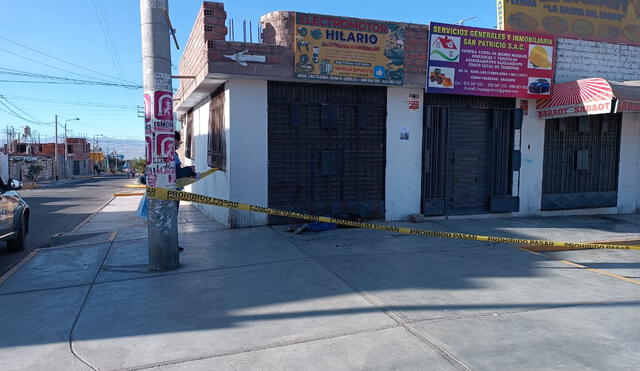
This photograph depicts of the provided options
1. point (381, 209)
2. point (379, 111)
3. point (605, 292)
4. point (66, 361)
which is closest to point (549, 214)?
point (381, 209)

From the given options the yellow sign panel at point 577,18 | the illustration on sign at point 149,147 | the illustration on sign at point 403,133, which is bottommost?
the illustration on sign at point 149,147

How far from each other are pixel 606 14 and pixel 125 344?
46.0ft

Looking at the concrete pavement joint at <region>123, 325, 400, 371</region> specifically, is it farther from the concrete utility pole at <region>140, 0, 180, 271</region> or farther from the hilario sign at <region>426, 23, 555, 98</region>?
the hilario sign at <region>426, 23, 555, 98</region>

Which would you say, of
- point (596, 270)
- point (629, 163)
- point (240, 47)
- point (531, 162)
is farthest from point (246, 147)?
point (629, 163)

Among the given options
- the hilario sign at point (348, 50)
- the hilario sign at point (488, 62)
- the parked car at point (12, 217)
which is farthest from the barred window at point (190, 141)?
the hilario sign at point (488, 62)

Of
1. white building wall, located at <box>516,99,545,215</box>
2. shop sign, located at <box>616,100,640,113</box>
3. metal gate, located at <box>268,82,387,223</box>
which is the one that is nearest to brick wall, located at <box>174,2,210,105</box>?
metal gate, located at <box>268,82,387,223</box>

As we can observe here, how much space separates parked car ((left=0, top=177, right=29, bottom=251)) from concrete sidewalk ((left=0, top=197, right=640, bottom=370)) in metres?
0.73

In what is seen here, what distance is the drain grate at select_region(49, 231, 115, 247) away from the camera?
824cm

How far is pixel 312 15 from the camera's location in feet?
29.4

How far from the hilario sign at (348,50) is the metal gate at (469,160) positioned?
166 centimetres

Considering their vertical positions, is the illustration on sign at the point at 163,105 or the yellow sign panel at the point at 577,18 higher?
the yellow sign panel at the point at 577,18

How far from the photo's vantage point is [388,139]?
399 inches

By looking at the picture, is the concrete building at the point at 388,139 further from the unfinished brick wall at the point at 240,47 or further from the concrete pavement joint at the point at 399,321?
the concrete pavement joint at the point at 399,321

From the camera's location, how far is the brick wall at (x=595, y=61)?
11.1m
